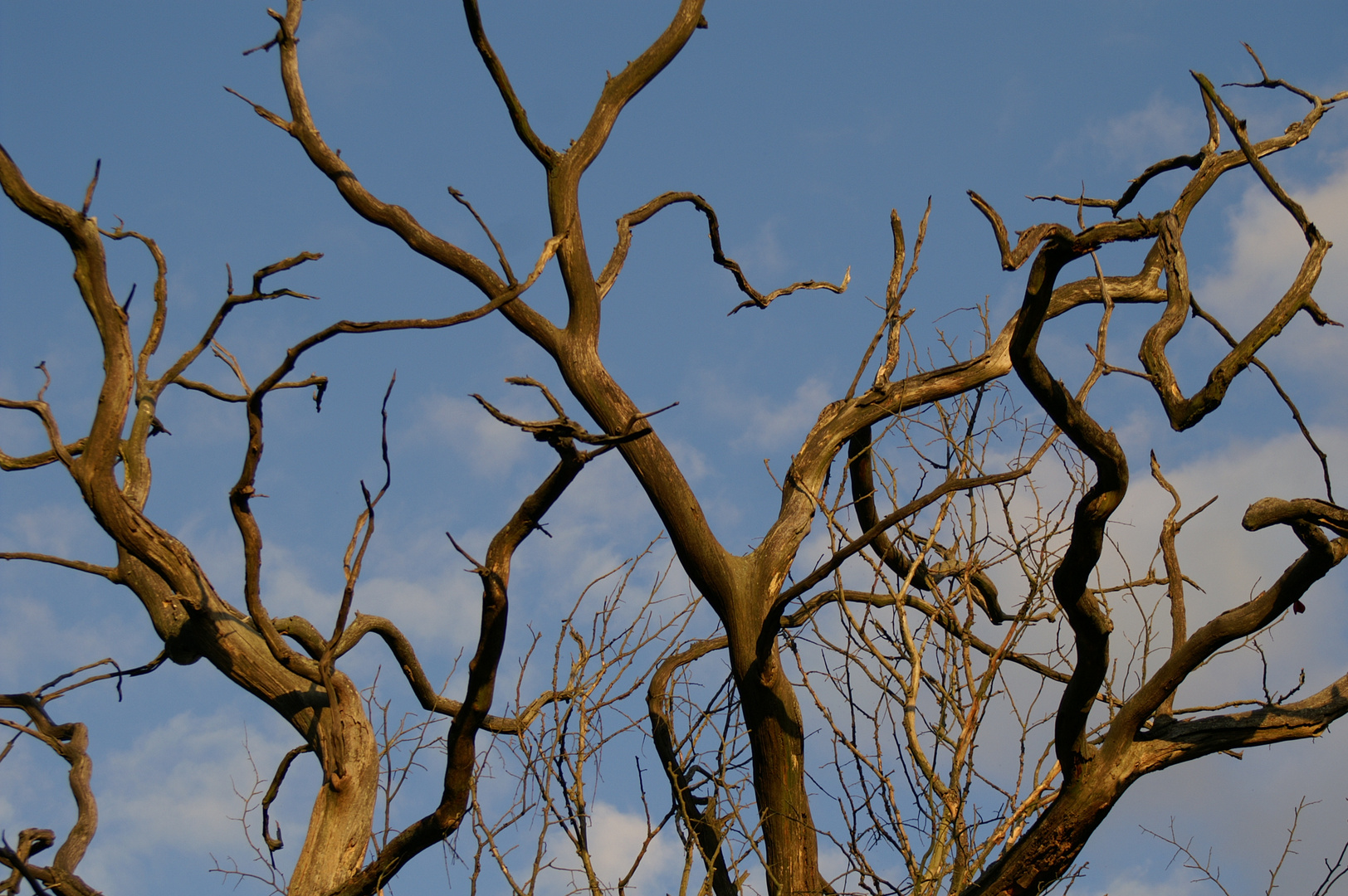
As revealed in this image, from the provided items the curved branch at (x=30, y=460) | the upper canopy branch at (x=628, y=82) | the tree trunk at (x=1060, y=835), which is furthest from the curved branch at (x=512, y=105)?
the tree trunk at (x=1060, y=835)

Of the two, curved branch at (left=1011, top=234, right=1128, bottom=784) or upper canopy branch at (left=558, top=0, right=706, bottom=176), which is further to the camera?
upper canopy branch at (left=558, top=0, right=706, bottom=176)

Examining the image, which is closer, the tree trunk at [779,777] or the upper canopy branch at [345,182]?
the tree trunk at [779,777]

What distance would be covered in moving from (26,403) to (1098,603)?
4.43 m

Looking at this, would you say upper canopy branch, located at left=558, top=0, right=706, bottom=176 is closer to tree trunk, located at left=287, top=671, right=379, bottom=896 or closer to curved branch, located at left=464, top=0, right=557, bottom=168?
curved branch, located at left=464, top=0, right=557, bottom=168

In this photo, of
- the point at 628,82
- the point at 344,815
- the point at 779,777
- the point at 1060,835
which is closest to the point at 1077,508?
the point at 1060,835

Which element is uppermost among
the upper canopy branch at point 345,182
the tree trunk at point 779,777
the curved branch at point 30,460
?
the upper canopy branch at point 345,182

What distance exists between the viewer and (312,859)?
3.93 m

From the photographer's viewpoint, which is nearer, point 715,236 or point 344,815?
point 344,815

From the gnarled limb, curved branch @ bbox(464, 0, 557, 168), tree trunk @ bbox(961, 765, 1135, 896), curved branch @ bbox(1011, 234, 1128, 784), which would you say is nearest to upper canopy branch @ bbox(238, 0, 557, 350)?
curved branch @ bbox(464, 0, 557, 168)

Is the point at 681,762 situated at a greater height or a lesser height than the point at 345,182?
lesser

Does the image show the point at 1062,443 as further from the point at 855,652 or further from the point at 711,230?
the point at 711,230

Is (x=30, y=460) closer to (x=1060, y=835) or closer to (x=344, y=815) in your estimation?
(x=344, y=815)

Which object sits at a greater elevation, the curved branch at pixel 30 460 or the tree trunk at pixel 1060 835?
the curved branch at pixel 30 460

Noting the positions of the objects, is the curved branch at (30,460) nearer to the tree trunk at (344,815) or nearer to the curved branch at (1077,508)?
the tree trunk at (344,815)
